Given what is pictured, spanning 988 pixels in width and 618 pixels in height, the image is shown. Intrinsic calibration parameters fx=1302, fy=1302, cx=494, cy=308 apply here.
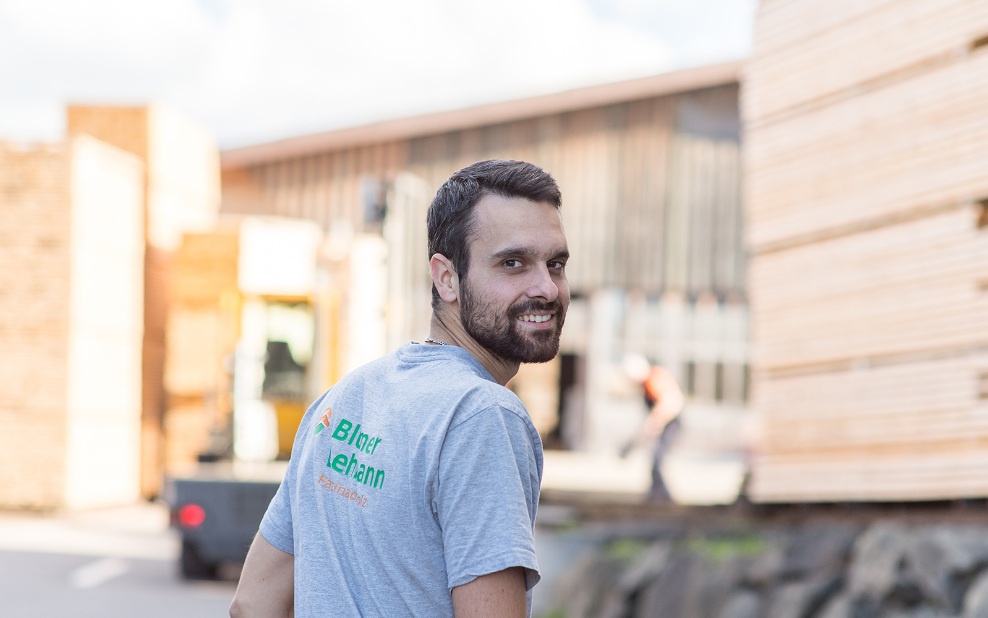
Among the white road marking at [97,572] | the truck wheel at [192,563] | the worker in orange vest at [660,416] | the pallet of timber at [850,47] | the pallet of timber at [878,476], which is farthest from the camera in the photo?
the worker in orange vest at [660,416]

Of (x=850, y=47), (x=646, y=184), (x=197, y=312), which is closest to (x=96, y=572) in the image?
(x=197, y=312)

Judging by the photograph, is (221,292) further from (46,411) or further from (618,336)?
(618,336)

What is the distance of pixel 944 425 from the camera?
6.52 meters

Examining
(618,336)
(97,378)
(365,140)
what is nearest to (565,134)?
(365,140)

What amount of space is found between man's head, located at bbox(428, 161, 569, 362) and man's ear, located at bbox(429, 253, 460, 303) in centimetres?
2

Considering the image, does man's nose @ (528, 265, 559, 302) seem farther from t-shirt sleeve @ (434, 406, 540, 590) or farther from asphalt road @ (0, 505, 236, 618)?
asphalt road @ (0, 505, 236, 618)

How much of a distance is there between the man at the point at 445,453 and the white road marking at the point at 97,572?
11.0 metres

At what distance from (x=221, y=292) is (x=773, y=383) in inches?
540

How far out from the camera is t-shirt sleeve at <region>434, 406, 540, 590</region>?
1903 millimetres

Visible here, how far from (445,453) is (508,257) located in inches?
15.1

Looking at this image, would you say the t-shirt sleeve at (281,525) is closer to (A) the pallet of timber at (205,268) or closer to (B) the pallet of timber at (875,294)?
(B) the pallet of timber at (875,294)

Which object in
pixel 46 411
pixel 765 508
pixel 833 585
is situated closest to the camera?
pixel 833 585

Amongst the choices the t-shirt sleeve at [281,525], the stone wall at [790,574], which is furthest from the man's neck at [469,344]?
the stone wall at [790,574]

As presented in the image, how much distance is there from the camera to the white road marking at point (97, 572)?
41.4 ft
